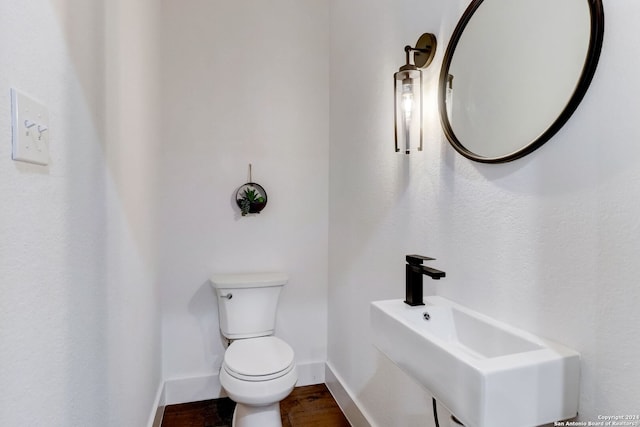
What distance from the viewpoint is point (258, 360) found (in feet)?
5.65

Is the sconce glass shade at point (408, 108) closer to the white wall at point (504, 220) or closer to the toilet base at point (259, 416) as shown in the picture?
the white wall at point (504, 220)

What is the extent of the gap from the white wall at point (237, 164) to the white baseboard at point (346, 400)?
128 mm

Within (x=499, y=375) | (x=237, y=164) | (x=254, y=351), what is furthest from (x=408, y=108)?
(x=254, y=351)

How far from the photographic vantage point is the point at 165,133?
2111mm

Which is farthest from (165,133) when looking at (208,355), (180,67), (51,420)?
(51,420)

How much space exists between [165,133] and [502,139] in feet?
6.17

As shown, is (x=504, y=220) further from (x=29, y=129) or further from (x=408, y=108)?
(x=29, y=129)

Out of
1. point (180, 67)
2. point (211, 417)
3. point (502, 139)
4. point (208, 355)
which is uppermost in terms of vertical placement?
point (180, 67)

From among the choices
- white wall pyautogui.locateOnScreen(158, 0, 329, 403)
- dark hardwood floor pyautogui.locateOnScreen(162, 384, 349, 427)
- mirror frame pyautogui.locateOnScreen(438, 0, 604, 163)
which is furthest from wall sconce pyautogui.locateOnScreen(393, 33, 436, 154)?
dark hardwood floor pyautogui.locateOnScreen(162, 384, 349, 427)

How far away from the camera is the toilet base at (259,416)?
1.68m

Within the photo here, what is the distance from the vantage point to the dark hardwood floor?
77.2 inches

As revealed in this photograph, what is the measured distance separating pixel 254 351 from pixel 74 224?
1.24m

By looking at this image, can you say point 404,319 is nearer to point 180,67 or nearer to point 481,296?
point 481,296

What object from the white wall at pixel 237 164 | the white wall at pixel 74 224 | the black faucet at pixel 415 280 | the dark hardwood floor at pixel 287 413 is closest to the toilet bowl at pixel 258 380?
the dark hardwood floor at pixel 287 413
